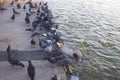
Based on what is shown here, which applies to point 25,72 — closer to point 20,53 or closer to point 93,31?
point 20,53

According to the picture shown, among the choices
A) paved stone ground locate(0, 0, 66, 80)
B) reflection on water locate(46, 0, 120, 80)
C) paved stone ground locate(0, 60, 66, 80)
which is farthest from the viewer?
reflection on water locate(46, 0, 120, 80)

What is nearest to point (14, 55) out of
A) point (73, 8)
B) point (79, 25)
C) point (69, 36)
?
point (69, 36)

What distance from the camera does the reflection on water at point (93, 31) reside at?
16.6 m

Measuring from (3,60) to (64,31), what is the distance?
827 cm

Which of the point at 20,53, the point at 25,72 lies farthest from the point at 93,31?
the point at 25,72

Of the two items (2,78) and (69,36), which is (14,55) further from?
(69,36)

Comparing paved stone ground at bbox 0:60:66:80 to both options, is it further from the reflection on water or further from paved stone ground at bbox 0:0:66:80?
the reflection on water

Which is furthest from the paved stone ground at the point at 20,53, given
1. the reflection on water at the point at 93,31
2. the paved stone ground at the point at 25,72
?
the reflection on water at the point at 93,31

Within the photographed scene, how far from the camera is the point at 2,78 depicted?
13.4 metres

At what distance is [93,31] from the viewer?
2242 cm

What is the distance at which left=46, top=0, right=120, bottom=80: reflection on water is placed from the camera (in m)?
16.6

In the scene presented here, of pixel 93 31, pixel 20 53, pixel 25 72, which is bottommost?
pixel 93 31

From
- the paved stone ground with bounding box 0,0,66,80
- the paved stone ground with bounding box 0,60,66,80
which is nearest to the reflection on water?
the paved stone ground with bounding box 0,60,66,80

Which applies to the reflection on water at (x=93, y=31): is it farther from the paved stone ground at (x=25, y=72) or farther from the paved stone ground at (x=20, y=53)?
the paved stone ground at (x=20, y=53)
